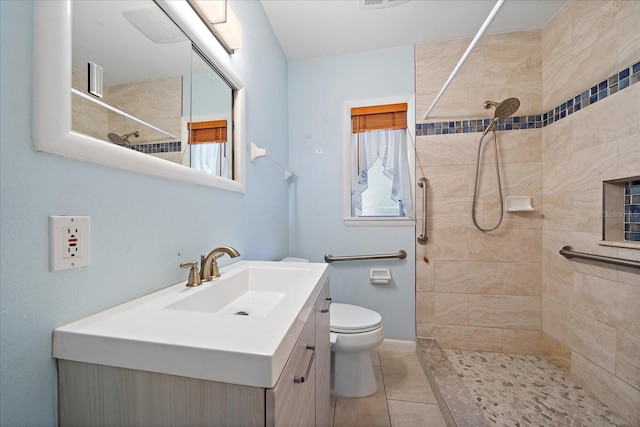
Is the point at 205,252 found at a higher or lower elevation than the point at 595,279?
higher

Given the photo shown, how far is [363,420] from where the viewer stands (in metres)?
1.30

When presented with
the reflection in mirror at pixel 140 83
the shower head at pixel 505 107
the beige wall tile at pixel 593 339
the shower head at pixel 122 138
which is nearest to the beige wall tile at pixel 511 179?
the shower head at pixel 505 107

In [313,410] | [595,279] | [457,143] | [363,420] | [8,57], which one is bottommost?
[363,420]

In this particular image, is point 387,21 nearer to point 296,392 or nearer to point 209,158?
point 209,158

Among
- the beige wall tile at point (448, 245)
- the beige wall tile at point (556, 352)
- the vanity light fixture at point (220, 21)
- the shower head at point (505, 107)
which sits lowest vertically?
the beige wall tile at point (556, 352)

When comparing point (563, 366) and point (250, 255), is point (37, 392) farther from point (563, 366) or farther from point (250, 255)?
point (563, 366)

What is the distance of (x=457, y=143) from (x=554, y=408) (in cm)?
171

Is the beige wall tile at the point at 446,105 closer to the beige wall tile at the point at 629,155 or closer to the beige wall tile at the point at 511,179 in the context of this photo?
the beige wall tile at the point at 511,179

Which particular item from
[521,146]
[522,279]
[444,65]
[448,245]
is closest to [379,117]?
[444,65]

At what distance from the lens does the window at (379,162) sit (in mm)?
1982

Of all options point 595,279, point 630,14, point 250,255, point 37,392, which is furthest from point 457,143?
point 37,392

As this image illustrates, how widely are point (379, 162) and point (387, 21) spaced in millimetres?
999

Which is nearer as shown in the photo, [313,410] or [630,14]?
[313,410]

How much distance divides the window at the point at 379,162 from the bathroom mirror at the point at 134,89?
1.15 m
